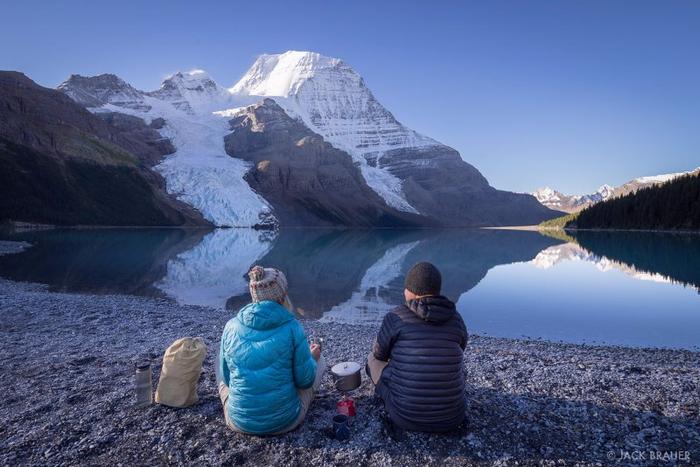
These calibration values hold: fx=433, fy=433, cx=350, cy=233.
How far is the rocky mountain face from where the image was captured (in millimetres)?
98688

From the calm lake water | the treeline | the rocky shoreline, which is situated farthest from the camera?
the treeline

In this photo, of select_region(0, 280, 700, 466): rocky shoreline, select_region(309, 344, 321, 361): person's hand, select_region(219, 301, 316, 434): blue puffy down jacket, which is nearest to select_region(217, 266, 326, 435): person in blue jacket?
select_region(219, 301, 316, 434): blue puffy down jacket

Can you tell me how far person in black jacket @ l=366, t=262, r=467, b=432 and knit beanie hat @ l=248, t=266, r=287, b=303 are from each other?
1.24m

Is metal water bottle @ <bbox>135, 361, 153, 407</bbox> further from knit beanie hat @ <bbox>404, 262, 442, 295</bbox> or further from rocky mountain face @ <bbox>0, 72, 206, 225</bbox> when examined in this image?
rocky mountain face @ <bbox>0, 72, 206, 225</bbox>

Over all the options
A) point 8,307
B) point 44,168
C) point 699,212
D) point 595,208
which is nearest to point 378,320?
point 8,307

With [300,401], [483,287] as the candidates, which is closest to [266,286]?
[300,401]

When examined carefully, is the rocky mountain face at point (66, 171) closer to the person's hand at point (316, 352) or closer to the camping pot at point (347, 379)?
the camping pot at point (347, 379)

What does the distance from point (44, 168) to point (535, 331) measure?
127877 millimetres

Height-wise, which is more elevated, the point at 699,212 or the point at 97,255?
the point at 699,212

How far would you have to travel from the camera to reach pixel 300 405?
5.42 metres

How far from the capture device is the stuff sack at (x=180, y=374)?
19.9ft

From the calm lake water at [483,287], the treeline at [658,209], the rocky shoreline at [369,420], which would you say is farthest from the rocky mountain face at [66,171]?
the treeline at [658,209]

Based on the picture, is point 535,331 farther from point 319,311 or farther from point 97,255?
point 97,255

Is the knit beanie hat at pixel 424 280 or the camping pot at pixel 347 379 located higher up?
the knit beanie hat at pixel 424 280
